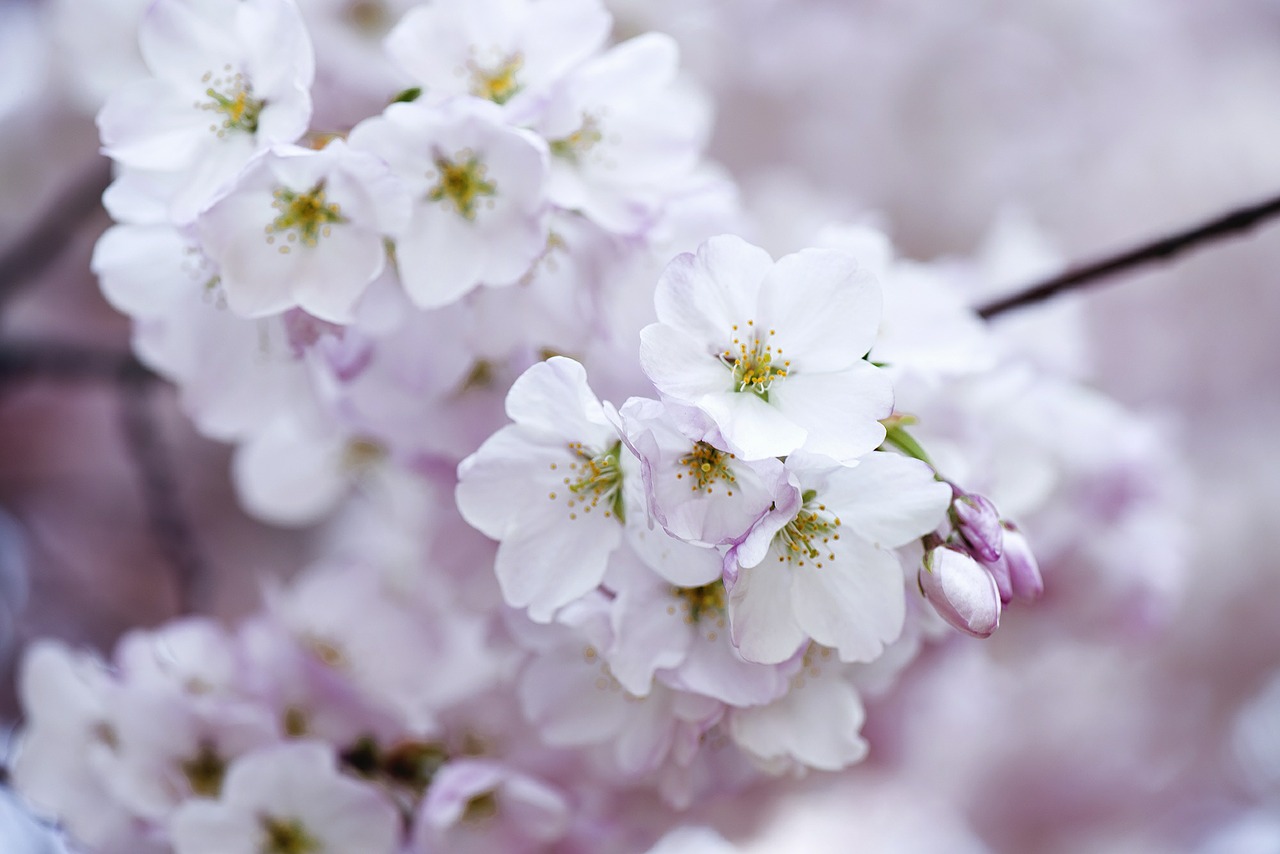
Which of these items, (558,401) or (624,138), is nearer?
(558,401)

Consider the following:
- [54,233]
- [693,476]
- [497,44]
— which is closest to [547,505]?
[693,476]

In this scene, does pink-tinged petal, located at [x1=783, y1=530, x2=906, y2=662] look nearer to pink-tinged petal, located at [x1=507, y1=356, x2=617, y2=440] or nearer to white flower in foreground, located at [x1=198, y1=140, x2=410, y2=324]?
pink-tinged petal, located at [x1=507, y1=356, x2=617, y2=440]

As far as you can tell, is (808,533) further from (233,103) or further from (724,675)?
(233,103)

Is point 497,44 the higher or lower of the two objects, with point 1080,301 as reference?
higher

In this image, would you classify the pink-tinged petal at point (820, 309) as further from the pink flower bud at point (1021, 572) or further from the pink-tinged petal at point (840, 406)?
the pink flower bud at point (1021, 572)

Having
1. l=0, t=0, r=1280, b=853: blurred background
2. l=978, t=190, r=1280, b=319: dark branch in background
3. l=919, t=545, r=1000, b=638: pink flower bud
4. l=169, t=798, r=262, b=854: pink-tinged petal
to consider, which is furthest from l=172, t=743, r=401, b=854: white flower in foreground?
l=0, t=0, r=1280, b=853: blurred background

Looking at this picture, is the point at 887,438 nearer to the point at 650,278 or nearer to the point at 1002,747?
the point at 650,278
